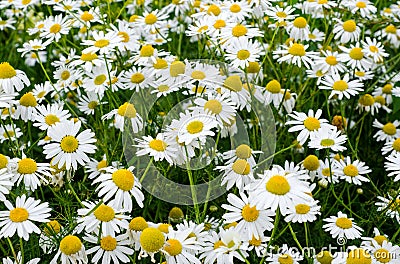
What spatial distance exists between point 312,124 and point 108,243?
76 cm

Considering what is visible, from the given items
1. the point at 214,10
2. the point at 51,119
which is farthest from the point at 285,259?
the point at 214,10

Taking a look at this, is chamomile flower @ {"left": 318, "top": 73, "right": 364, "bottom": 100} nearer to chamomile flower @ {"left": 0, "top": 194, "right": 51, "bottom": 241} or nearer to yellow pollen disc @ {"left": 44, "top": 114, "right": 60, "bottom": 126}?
yellow pollen disc @ {"left": 44, "top": 114, "right": 60, "bottom": 126}

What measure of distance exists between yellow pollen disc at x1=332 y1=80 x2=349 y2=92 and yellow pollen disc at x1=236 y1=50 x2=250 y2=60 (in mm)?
347

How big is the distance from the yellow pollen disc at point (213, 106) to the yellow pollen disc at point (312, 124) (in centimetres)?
31

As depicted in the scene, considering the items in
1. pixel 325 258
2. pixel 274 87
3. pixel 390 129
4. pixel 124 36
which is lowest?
pixel 390 129

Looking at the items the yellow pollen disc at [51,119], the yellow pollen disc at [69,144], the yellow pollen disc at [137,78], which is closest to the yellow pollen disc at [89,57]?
the yellow pollen disc at [137,78]

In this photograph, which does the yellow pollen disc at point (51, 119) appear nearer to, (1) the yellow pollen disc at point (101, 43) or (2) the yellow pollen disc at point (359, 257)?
(1) the yellow pollen disc at point (101, 43)

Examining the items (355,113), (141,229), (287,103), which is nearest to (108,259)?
(141,229)

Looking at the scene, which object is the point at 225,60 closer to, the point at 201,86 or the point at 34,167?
the point at 201,86

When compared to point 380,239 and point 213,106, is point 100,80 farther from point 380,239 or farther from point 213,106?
point 380,239

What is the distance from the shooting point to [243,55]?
2.08 metres

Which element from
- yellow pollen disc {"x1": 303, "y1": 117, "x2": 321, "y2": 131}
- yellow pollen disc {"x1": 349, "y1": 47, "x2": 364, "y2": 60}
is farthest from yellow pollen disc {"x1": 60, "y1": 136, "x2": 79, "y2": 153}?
yellow pollen disc {"x1": 349, "y1": 47, "x2": 364, "y2": 60}

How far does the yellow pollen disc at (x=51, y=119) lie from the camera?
1945 millimetres

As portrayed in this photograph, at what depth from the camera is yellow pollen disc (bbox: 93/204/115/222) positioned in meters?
1.57
